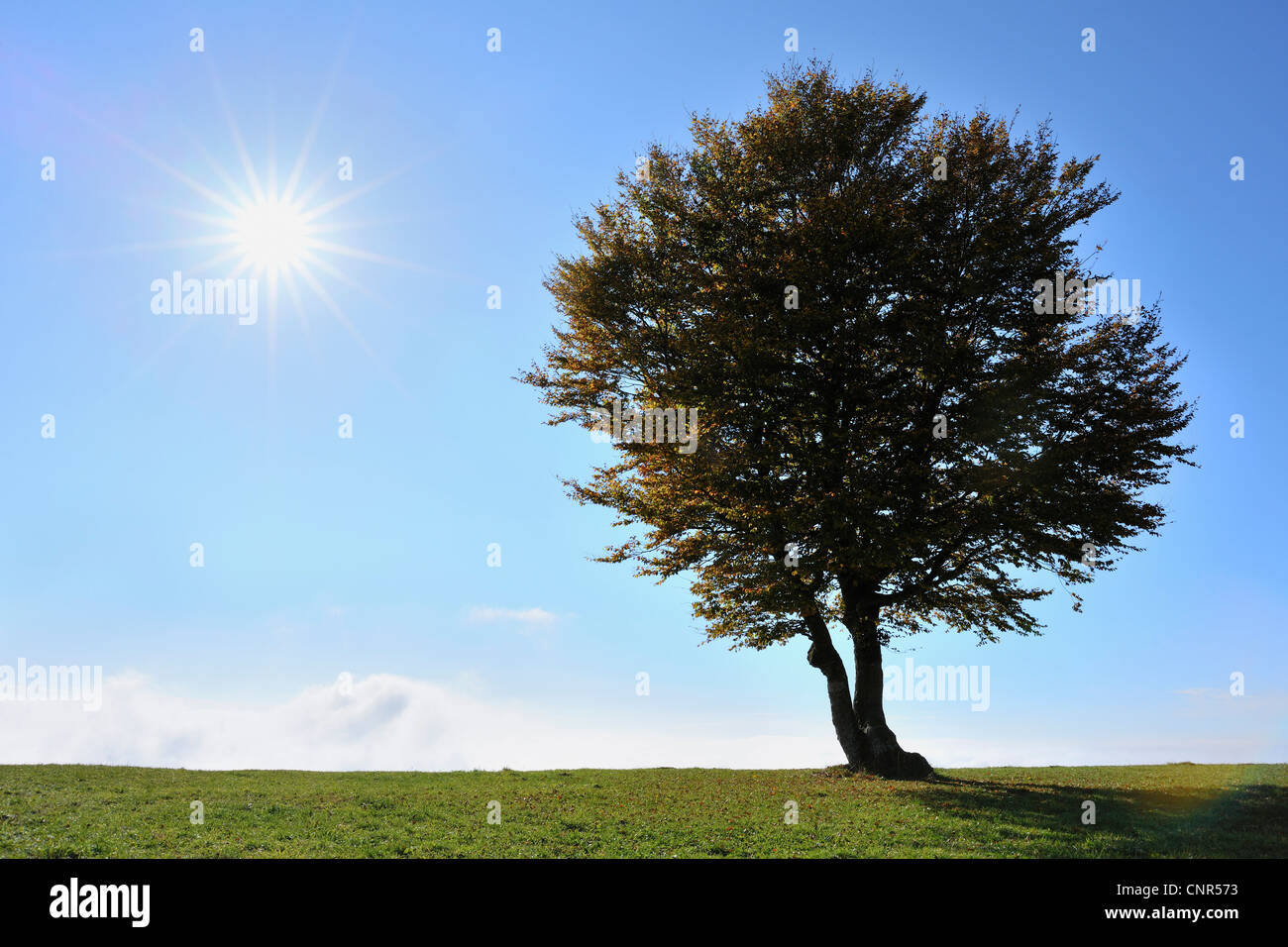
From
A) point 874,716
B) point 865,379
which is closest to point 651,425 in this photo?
point 865,379

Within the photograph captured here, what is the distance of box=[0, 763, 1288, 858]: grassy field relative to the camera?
56.4 ft

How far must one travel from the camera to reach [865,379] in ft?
87.6

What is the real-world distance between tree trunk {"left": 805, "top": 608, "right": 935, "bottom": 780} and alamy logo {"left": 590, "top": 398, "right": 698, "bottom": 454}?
781 centimetres

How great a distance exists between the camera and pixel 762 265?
26656 mm

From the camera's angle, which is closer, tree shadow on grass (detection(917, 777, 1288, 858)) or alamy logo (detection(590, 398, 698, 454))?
tree shadow on grass (detection(917, 777, 1288, 858))

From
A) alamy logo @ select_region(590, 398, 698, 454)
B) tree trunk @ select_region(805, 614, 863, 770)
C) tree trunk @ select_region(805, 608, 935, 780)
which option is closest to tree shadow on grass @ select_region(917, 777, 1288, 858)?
tree trunk @ select_region(805, 608, 935, 780)

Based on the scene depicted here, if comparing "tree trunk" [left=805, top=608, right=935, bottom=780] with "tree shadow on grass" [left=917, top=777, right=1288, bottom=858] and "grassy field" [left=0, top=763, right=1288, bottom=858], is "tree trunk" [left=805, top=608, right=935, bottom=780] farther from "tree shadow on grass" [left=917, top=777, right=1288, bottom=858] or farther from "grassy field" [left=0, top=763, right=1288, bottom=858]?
"tree shadow on grass" [left=917, top=777, right=1288, bottom=858]

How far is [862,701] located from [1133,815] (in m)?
9.20
